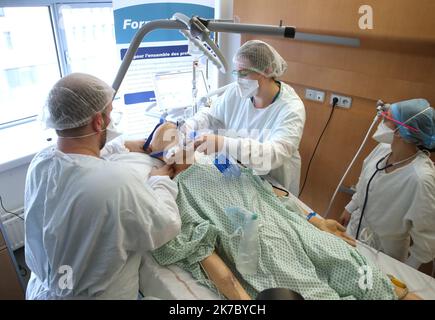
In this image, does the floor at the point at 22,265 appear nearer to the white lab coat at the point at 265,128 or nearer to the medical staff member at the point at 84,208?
the medical staff member at the point at 84,208

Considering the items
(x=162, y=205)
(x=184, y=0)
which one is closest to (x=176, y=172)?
(x=162, y=205)

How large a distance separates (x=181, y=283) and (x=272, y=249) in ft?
1.18

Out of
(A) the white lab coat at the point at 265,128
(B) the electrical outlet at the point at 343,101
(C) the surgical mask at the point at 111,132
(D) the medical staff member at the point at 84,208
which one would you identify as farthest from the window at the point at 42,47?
(B) the electrical outlet at the point at 343,101

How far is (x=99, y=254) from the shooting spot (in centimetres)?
105

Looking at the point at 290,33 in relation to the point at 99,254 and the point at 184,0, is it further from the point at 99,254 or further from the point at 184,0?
the point at 184,0

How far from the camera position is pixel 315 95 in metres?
2.25

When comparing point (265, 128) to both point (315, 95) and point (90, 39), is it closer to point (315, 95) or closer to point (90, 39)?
point (315, 95)

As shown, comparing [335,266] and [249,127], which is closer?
[335,266]

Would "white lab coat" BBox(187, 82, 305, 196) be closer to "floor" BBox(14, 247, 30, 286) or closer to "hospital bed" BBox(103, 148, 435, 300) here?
"hospital bed" BBox(103, 148, 435, 300)

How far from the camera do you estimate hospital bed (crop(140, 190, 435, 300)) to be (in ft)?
3.83

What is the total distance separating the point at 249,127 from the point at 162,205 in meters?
0.95

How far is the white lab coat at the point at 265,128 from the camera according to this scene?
1628 mm

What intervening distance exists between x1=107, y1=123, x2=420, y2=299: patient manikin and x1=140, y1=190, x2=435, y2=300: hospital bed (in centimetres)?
3

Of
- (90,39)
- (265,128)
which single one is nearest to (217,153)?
(265,128)
